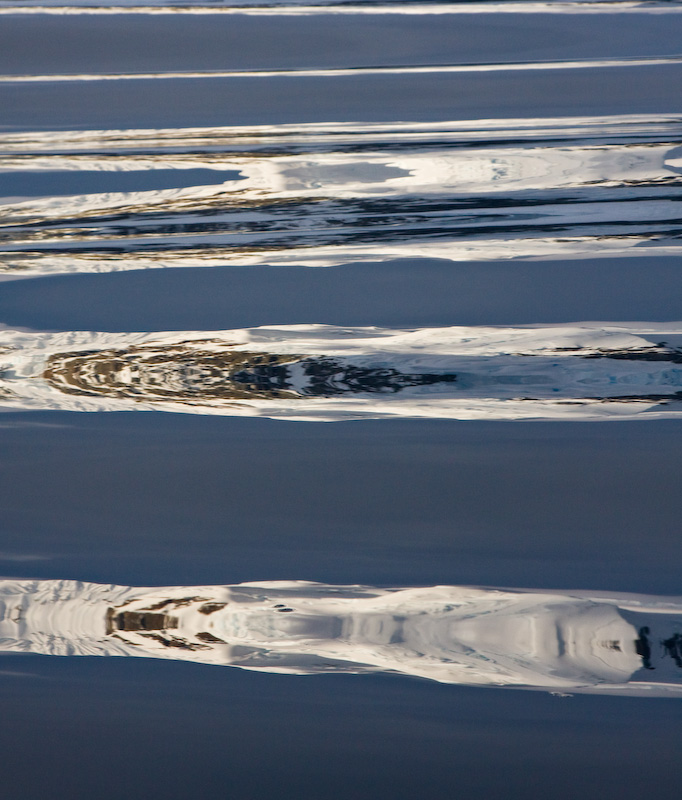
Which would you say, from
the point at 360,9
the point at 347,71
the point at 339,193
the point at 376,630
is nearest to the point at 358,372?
the point at 376,630

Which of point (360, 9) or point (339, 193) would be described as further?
point (360, 9)

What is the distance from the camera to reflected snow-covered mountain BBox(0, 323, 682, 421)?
108 centimetres

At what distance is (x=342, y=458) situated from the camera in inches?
38.9

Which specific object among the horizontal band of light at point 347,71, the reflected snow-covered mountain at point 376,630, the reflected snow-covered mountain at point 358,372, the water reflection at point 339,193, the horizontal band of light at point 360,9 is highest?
the horizontal band of light at point 360,9

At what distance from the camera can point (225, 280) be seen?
4.75 ft

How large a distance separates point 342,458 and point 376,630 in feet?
0.83

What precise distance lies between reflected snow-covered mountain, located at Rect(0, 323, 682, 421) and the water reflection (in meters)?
0.29

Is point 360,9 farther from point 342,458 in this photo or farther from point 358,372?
point 342,458

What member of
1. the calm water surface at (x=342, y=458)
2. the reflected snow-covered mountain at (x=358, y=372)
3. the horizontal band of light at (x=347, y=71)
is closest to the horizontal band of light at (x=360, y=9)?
the horizontal band of light at (x=347, y=71)

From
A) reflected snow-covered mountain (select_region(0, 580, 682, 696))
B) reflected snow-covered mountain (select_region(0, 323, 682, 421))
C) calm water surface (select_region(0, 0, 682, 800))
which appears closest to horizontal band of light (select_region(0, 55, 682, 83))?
calm water surface (select_region(0, 0, 682, 800))

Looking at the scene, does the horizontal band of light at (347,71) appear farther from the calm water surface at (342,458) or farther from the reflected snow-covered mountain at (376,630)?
the reflected snow-covered mountain at (376,630)

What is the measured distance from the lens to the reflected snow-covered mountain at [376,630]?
73cm

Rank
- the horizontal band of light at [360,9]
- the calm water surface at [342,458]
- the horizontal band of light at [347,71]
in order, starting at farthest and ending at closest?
the horizontal band of light at [360,9] < the horizontal band of light at [347,71] < the calm water surface at [342,458]

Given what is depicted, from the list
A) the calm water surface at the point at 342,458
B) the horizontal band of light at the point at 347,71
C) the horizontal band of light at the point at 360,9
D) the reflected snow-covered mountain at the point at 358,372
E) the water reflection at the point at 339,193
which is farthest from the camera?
the horizontal band of light at the point at 360,9
